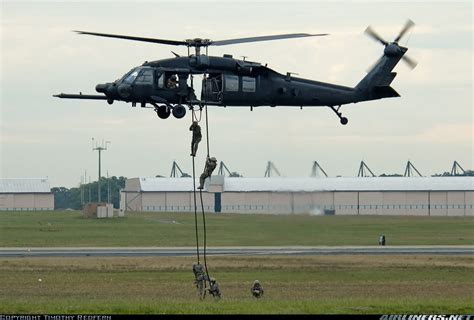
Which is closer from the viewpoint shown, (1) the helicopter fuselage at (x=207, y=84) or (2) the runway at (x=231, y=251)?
(1) the helicopter fuselage at (x=207, y=84)

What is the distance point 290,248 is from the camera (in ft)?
296

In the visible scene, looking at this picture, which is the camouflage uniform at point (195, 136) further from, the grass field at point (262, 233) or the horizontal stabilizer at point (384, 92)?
the grass field at point (262, 233)

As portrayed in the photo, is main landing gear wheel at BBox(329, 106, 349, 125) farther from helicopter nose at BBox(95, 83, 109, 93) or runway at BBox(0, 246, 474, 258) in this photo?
runway at BBox(0, 246, 474, 258)

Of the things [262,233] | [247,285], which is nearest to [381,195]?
[262,233]

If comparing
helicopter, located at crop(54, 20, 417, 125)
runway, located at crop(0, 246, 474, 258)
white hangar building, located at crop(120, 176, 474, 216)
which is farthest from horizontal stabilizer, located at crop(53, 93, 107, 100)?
white hangar building, located at crop(120, 176, 474, 216)

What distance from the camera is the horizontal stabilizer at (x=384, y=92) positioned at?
58.3 metres

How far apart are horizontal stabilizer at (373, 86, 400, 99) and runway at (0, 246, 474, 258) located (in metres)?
26.0

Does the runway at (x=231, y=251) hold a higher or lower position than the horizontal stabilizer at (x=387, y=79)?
lower

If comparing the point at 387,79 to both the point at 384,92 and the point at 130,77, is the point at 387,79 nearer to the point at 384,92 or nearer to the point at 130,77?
the point at 384,92

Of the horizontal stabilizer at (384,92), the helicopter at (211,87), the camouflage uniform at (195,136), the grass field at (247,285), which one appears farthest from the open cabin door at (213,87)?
the horizontal stabilizer at (384,92)

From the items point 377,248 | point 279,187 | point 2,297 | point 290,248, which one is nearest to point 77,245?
point 290,248

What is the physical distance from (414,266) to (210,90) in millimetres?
25444

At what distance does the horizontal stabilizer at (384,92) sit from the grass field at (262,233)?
1544 cm

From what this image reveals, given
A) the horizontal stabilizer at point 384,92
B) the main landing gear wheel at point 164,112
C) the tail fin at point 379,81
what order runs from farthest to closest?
the horizontal stabilizer at point 384,92, the tail fin at point 379,81, the main landing gear wheel at point 164,112
